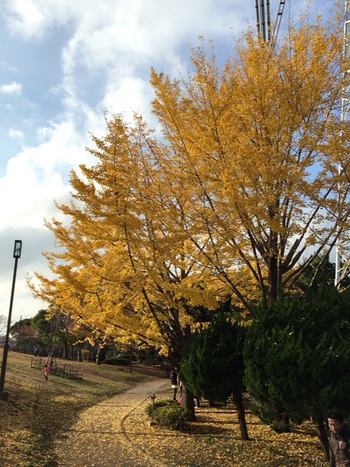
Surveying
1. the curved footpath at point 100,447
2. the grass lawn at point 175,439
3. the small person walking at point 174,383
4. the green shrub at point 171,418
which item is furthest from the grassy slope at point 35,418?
the small person walking at point 174,383

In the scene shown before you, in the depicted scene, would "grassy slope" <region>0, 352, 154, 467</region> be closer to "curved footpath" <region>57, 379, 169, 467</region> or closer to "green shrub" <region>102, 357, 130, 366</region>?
"curved footpath" <region>57, 379, 169, 467</region>

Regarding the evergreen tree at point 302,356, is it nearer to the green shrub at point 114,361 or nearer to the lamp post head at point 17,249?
the lamp post head at point 17,249

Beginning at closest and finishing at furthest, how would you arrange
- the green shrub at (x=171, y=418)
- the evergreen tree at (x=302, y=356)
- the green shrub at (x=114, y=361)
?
the evergreen tree at (x=302, y=356) → the green shrub at (x=171, y=418) → the green shrub at (x=114, y=361)

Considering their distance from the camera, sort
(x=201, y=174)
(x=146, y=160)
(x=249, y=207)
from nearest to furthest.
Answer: (x=249, y=207) → (x=201, y=174) → (x=146, y=160)

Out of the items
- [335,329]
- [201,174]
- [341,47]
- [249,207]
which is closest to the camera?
[335,329]

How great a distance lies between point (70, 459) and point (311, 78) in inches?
346

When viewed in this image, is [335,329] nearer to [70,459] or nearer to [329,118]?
[329,118]

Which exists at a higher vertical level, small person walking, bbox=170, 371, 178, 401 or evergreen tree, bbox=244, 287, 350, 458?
evergreen tree, bbox=244, 287, 350, 458

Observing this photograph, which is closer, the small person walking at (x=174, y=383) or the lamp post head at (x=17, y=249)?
the lamp post head at (x=17, y=249)

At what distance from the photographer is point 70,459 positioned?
7.57 metres

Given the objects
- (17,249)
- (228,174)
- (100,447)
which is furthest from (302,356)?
(17,249)

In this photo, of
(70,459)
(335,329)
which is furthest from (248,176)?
(70,459)

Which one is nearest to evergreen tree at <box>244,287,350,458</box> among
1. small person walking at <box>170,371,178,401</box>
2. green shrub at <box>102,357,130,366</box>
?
small person walking at <box>170,371,178,401</box>

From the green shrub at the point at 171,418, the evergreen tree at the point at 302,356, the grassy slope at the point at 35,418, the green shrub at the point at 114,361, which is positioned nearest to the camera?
the evergreen tree at the point at 302,356
